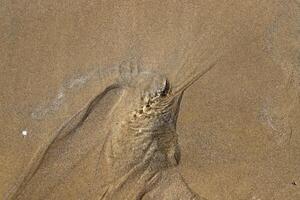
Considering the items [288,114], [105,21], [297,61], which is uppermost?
[105,21]

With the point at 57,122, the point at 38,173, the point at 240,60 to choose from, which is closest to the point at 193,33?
the point at 240,60

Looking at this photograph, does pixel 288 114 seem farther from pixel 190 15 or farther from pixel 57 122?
pixel 57 122

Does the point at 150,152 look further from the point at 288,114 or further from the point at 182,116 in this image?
the point at 288,114

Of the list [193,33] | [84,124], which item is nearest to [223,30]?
[193,33]

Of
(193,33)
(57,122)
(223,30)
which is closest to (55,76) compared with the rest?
(57,122)

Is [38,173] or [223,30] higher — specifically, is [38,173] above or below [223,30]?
below

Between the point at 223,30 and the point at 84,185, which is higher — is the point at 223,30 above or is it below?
above
